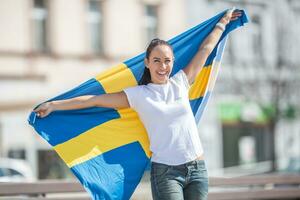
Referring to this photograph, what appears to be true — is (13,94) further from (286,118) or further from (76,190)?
(76,190)

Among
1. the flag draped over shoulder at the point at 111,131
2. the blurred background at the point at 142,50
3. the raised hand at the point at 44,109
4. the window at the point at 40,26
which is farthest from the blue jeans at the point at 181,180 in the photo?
the window at the point at 40,26

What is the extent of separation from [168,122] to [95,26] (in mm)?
21946

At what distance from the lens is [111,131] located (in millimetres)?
5680

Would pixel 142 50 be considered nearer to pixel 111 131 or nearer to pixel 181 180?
pixel 111 131

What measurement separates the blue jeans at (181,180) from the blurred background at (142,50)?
16831 millimetres

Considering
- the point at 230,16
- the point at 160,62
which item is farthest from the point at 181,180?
the point at 230,16

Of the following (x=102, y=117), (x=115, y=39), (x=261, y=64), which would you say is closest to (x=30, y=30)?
(x=115, y=39)

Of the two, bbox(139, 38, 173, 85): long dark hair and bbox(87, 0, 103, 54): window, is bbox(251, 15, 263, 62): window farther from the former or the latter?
bbox(139, 38, 173, 85): long dark hair

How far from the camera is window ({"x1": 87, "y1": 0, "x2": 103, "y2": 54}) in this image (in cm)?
2633

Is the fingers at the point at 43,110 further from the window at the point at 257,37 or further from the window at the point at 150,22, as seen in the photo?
the window at the point at 257,37

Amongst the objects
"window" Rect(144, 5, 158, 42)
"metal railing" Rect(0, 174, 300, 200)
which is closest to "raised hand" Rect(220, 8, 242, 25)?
"metal railing" Rect(0, 174, 300, 200)

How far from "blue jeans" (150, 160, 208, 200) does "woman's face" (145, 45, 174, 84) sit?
559 mm

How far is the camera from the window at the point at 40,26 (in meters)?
24.8

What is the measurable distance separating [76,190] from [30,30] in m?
18.1
